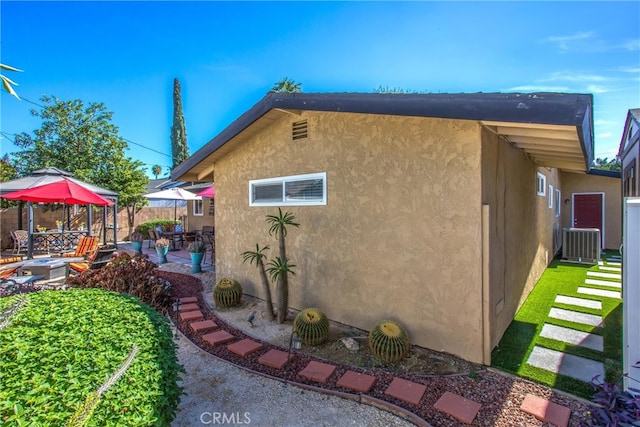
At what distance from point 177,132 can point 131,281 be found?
1401 inches

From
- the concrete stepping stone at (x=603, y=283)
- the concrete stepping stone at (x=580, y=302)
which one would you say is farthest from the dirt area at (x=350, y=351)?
the concrete stepping stone at (x=603, y=283)

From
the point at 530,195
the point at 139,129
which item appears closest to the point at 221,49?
the point at 530,195

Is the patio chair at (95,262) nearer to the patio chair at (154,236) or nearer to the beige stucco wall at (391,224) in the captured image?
the beige stucco wall at (391,224)

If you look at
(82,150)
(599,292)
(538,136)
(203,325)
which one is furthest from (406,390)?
(82,150)

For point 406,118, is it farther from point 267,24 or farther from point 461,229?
point 267,24

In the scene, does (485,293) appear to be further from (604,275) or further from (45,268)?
(45,268)

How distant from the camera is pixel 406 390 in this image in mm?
3605

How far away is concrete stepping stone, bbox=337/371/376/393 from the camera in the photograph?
368 cm

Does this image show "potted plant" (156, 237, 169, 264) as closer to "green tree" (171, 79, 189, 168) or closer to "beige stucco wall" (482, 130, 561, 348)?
Answer: "beige stucco wall" (482, 130, 561, 348)

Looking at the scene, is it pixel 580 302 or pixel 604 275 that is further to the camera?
pixel 604 275

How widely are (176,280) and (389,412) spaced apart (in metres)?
7.31

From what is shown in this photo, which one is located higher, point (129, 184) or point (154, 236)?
point (129, 184)

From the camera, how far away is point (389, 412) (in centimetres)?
334

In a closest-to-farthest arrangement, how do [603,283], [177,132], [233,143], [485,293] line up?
[485,293]
[233,143]
[603,283]
[177,132]
